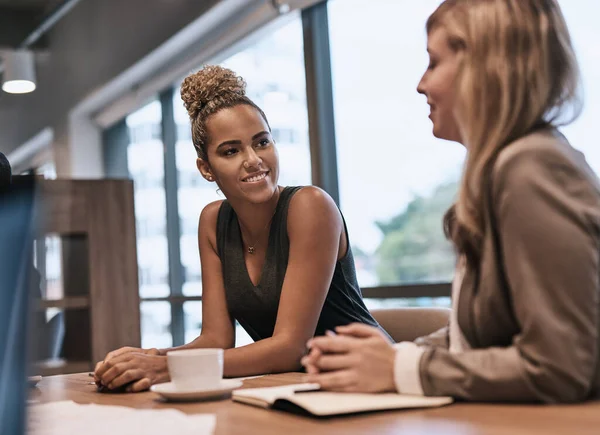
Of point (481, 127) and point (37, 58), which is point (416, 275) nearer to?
point (481, 127)

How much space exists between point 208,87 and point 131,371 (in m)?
0.93

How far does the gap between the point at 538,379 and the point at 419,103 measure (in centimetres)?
292

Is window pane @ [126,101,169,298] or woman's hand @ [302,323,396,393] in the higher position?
window pane @ [126,101,169,298]

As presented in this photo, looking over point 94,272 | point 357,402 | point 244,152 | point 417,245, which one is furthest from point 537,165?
point 94,272

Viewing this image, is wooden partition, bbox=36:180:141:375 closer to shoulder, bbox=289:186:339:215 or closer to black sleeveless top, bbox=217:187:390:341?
black sleeveless top, bbox=217:187:390:341

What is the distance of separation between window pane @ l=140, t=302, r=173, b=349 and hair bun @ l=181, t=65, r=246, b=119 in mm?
4259

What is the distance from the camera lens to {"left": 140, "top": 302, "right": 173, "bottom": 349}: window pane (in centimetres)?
631

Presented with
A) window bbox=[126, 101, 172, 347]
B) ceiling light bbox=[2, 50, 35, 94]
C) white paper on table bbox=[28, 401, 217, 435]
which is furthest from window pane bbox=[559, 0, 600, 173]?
ceiling light bbox=[2, 50, 35, 94]

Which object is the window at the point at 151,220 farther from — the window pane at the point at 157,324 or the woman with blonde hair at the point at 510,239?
the woman with blonde hair at the point at 510,239

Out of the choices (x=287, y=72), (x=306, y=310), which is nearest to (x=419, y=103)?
(x=287, y=72)

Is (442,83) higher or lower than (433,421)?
higher

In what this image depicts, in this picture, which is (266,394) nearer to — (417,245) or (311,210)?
(311,210)

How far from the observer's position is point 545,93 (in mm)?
1078

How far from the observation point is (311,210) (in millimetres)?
1965
